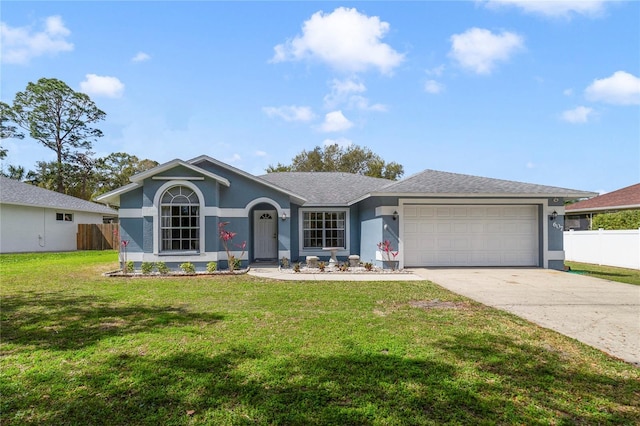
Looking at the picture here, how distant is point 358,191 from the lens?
17.0 metres

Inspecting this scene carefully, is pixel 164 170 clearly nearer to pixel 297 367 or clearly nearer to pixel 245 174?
pixel 245 174

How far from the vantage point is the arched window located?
1270 centimetres

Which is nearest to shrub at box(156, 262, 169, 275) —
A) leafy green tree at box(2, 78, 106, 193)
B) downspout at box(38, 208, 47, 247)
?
downspout at box(38, 208, 47, 247)

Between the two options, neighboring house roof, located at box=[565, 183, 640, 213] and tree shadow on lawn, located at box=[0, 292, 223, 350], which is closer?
tree shadow on lawn, located at box=[0, 292, 223, 350]

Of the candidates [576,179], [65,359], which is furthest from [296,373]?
[576,179]

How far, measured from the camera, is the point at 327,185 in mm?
18016

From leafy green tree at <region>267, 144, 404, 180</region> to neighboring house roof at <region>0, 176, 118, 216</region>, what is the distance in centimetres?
2116

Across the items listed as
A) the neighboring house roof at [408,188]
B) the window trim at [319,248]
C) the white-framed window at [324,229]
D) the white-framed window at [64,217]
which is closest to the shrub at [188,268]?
the neighboring house roof at [408,188]

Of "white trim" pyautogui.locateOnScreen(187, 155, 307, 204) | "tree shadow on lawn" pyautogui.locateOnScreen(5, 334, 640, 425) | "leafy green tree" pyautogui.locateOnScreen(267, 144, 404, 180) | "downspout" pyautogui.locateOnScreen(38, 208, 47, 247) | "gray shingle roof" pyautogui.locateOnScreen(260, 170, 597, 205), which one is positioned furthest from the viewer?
"leafy green tree" pyautogui.locateOnScreen(267, 144, 404, 180)

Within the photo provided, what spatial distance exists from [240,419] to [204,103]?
1432cm

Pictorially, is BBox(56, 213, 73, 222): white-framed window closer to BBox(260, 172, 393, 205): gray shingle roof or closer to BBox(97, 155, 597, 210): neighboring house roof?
BBox(97, 155, 597, 210): neighboring house roof

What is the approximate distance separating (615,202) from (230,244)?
73.5 feet

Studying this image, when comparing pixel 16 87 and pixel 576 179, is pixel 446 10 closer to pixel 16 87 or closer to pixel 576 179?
pixel 576 179

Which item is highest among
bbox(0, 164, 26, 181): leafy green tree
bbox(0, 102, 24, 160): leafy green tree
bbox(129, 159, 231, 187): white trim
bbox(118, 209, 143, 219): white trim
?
bbox(0, 102, 24, 160): leafy green tree
